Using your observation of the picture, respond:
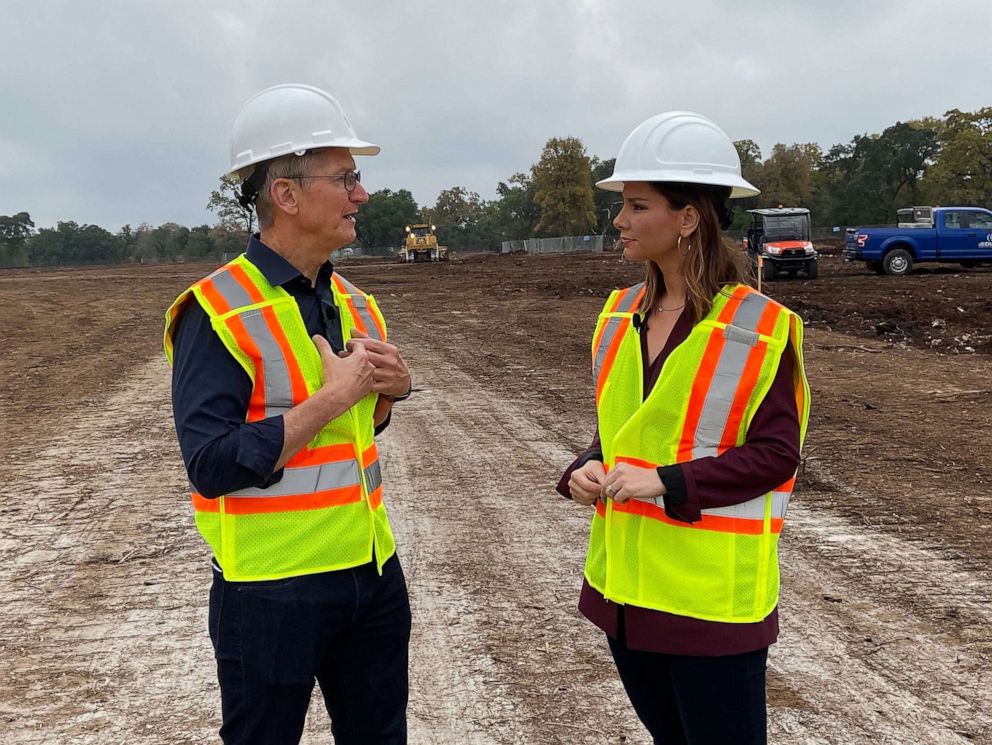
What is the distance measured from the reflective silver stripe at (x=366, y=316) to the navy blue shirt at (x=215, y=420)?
320 millimetres

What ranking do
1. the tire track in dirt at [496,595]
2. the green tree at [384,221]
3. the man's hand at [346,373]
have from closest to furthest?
the man's hand at [346,373] → the tire track in dirt at [496,595] → the green tree at [384,221]

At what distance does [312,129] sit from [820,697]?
286 centimetres

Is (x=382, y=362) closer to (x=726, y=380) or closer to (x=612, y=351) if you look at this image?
(x=612, y=351)

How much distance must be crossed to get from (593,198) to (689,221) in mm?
82453

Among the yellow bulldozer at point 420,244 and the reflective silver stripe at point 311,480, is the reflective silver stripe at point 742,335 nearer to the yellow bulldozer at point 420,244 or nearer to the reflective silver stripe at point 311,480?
the reflective silver stripe at point 311,480

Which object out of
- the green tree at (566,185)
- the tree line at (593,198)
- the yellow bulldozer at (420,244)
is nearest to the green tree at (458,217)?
the tree line at (593,198)

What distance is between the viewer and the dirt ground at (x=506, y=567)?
11.4ft

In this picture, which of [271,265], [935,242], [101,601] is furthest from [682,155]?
[935,242]

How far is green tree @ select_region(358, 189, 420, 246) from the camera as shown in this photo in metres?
93.1

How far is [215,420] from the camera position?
6.42ft

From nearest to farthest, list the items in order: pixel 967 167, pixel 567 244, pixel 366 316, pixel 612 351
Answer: pixel 612 351 → pixel 366 316 → pixel 967 167 → pixel 567 244

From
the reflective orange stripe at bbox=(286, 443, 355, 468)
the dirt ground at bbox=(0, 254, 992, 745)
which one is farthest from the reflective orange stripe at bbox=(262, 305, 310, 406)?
the dirt ground at bbox=(0, 254, 992, 745)

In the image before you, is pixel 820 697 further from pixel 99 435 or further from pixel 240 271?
pixel 99 435

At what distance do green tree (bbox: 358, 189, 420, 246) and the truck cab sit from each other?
227 ft
